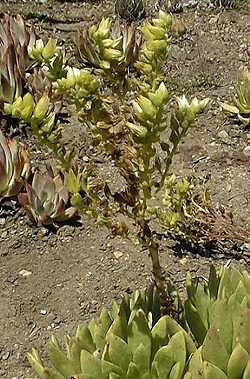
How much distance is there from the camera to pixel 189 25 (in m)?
6.05

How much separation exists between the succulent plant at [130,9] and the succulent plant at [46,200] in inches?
113

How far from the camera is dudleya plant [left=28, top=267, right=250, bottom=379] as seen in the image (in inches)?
83.2

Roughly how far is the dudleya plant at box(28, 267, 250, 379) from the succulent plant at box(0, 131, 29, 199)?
1.58 meters

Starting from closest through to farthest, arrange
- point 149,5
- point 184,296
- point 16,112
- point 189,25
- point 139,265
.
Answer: point 16,112 < point 184,296 < point 139,265 < point 189,25 < point 149,5

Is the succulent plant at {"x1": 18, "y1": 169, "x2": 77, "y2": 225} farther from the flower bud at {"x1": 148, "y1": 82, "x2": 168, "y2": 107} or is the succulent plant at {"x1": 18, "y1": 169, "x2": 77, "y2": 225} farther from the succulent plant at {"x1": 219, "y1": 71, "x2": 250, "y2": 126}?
the flower bud at {"x1": 148, "y1": 82, "x2": 168, "y2": 107}

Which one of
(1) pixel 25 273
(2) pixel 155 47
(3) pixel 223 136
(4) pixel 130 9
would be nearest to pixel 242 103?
(3) pixel 223 136

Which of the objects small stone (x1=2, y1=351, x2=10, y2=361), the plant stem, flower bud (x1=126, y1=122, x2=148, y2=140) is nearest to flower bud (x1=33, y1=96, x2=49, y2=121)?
flower bud (x1=126, y1=122, x2=148, y2=140)

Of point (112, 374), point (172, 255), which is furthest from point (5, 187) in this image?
point (112, 374)

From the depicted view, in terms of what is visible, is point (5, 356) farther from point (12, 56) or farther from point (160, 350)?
point (12, 56)

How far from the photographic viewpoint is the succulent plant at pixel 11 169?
12.4 ft

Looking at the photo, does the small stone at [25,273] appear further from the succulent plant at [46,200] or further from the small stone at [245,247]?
the small stone at [245,247]

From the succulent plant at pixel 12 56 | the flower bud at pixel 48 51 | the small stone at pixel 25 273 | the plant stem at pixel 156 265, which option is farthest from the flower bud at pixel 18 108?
the succulent plant at pixel 12 56

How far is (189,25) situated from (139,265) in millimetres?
3091

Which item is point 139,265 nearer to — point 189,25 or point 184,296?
point 184,296
